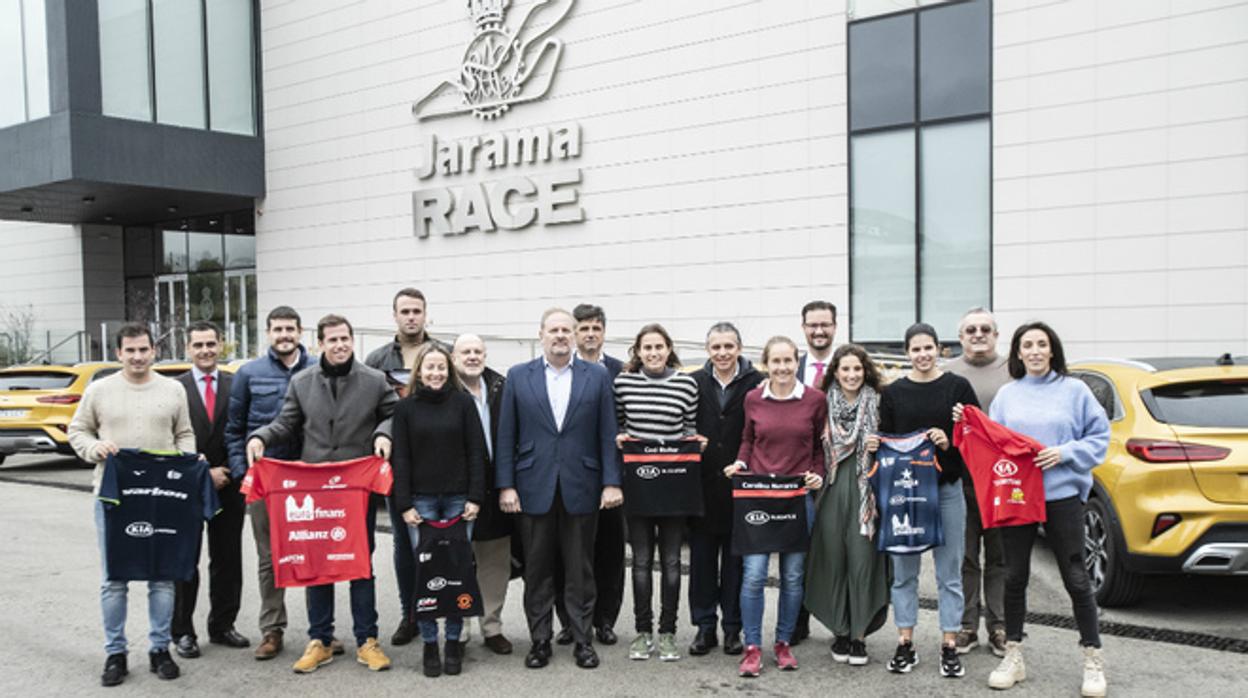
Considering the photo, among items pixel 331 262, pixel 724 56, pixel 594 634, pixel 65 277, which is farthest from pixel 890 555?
pixel 65 277

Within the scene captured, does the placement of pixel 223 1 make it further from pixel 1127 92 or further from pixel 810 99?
pixel 1127 92

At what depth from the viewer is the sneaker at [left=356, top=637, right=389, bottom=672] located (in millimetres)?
5688

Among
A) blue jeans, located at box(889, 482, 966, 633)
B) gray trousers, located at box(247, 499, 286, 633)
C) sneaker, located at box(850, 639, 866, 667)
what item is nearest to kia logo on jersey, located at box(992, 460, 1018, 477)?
blue jeans, located at box(889, 482, 966, 633)

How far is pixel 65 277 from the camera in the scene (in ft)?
101

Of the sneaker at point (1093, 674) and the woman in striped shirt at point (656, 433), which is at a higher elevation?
the woman in striped shirt at point (656, 433)

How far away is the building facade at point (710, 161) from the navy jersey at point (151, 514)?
42.0 feet

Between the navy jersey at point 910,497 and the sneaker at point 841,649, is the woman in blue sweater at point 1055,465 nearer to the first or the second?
the navy jersey at point 910,497

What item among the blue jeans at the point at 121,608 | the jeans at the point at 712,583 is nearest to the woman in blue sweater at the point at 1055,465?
the jeans at the point at 712,583

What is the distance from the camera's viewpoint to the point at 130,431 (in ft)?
18.7

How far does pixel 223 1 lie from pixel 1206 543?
25.5 m

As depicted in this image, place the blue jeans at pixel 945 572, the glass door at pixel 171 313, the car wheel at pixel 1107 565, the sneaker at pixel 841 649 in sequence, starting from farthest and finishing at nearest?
the glass door at pixel 171 313
the car wheel at pixel 1107 565
the sneaker at pixel 841 649
the blue jeans at pixel 945 572

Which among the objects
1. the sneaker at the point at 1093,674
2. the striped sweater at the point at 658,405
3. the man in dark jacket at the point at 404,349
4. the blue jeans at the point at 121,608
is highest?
the man in dark jacket at the point at 404,349

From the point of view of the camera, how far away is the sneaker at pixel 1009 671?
5.23 m

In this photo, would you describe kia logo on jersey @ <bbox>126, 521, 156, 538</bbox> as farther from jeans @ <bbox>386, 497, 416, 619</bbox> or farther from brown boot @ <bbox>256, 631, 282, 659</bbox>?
jeans @ <bbox>386, 497, 416, 619</bbox>
